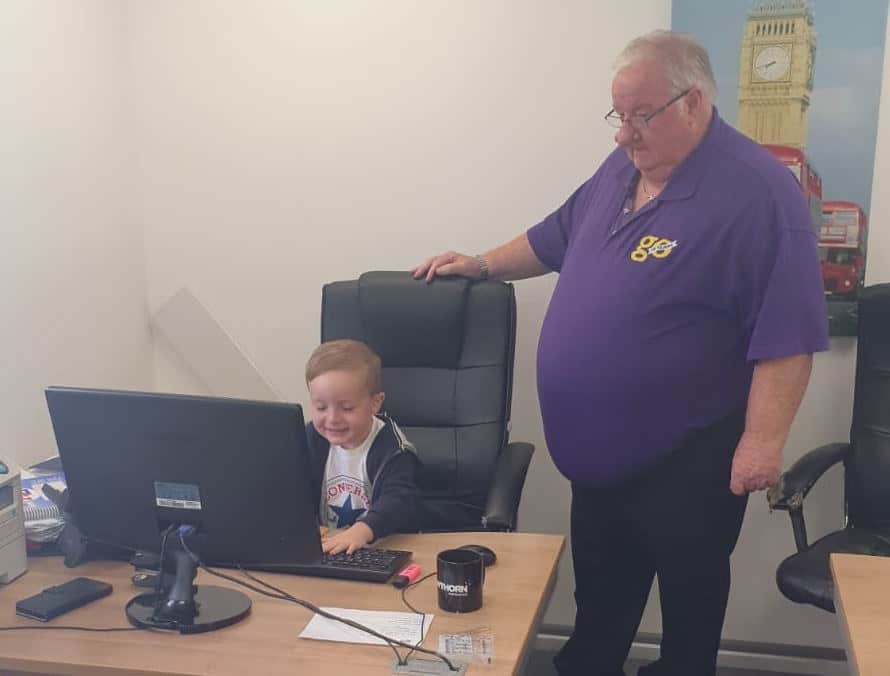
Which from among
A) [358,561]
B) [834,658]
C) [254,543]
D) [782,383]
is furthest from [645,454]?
[834,658]

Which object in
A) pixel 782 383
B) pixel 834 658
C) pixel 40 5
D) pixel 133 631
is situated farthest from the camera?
pixel 834 658

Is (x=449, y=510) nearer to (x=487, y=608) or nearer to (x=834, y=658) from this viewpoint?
(x=487, y=608)

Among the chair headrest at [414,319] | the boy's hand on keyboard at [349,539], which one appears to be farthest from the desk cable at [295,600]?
the chair headrest at [414,319]

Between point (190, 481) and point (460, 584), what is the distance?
46cm

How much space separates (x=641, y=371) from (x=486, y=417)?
1.78 feet

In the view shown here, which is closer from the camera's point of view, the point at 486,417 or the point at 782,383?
the point at 782,383

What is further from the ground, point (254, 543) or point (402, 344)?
point (402, 344)

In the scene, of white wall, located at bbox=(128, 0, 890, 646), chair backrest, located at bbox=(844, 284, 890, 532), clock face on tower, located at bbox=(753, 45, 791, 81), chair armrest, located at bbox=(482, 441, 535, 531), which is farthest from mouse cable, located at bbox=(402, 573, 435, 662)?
clock face on tower, located at bbox=(753, 45, 791, 81)

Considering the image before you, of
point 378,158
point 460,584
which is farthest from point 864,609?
point 378,158

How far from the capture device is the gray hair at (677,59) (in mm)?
1935

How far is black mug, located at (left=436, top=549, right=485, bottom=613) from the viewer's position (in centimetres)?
149

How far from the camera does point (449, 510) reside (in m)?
2.32

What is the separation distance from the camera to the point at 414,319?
7.75 ft

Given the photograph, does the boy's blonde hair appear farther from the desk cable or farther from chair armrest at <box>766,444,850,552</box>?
chair armrest at <box>766,444,850,552</box>
